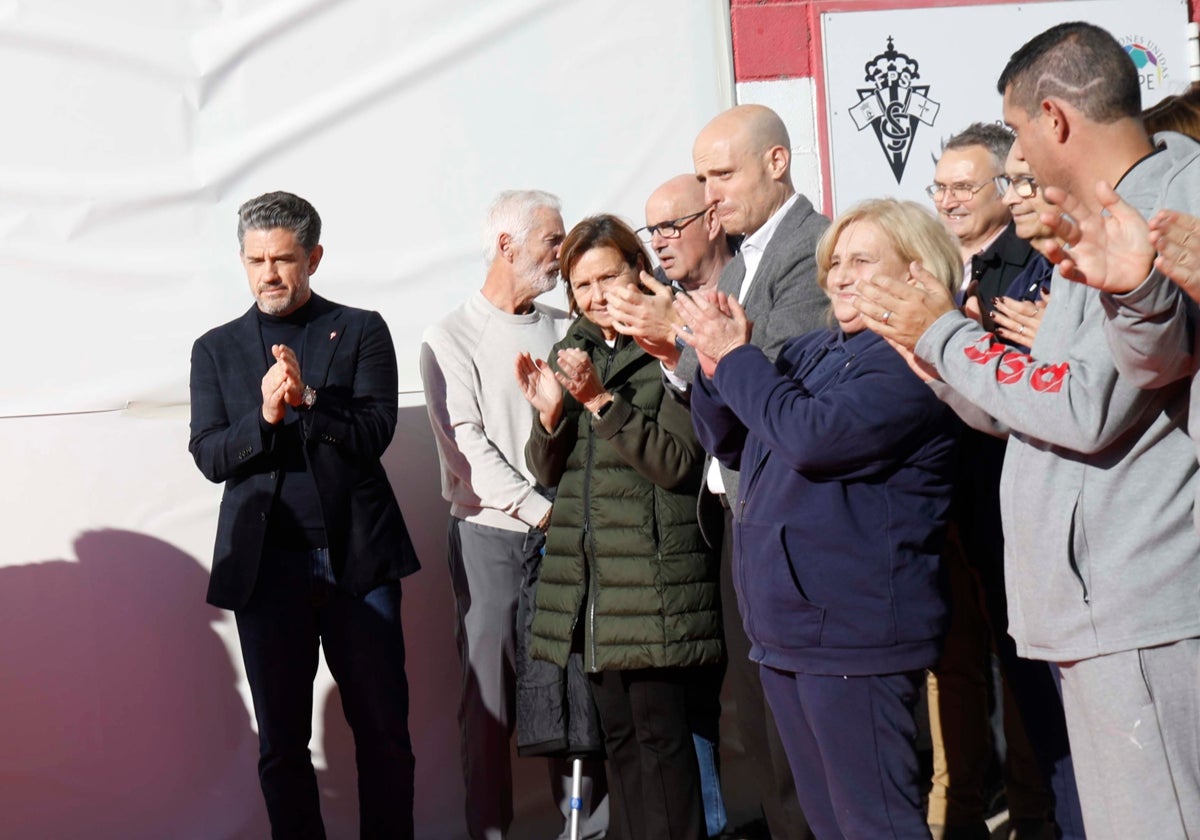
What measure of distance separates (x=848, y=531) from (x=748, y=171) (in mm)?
1156

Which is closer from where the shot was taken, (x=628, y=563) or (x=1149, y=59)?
(x=628, y=563)

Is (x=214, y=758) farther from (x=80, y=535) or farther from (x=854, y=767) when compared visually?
(x=854, y=767)

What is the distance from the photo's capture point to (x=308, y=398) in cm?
327

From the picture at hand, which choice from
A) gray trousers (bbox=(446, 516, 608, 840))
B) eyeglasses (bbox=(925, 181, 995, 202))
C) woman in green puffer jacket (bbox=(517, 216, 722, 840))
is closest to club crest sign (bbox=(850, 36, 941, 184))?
eyeglasses (bbox=(925, 181, 995, 202))

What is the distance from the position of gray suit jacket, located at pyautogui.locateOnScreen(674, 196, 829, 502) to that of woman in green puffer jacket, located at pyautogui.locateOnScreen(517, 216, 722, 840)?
0.69 ft

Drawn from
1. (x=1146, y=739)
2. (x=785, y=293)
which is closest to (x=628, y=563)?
(x=785, y=293)

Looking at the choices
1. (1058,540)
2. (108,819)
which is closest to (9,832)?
(108,819)

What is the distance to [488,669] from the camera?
12.4 feet

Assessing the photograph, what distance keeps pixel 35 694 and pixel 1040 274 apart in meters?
2.95

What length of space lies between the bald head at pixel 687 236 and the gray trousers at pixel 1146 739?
2.02 meters

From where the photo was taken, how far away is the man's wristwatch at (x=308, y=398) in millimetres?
3256

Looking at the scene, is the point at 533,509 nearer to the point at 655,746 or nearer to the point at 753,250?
the point at 655,746

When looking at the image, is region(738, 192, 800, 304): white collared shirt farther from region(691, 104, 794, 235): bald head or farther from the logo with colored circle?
the logo with colored circle

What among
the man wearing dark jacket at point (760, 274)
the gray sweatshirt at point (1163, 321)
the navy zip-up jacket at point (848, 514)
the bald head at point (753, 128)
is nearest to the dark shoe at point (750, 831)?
the man wearing dark jacket at point (760, 274)
